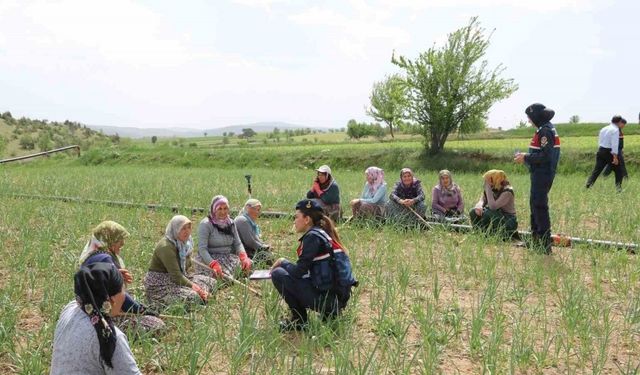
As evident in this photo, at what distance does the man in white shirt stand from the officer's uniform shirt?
5.36 m

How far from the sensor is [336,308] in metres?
3.93

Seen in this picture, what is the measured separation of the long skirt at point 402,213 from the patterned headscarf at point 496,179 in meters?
1.18

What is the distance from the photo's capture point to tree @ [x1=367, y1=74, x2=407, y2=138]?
2042 centimetres

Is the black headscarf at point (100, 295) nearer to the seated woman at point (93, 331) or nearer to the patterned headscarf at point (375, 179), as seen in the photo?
the seated woman at point (93, 331)

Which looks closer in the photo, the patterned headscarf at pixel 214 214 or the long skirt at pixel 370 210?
the patterned headscarf at pixel 214 214

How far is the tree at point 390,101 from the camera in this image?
67.0ft

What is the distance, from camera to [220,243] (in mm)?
5492

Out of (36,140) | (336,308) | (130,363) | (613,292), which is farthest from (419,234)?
(36,140)

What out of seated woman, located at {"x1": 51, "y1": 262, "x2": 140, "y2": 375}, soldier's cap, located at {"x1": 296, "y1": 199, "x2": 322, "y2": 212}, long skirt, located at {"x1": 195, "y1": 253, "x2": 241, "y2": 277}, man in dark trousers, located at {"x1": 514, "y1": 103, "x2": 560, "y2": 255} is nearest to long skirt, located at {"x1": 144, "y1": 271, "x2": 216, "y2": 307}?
long skirt, located at {"x1": 195, "y1": 253, "x2": 241, "y2": 277}

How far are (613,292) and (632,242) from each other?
5.83 feet

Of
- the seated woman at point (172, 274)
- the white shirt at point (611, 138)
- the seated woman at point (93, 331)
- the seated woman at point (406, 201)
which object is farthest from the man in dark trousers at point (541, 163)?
the white shirt at point (611, 138)

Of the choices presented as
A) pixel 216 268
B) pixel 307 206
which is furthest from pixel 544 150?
pixel 216 268

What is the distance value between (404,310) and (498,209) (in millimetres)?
3178

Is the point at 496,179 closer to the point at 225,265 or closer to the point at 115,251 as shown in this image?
the point at 225,265
